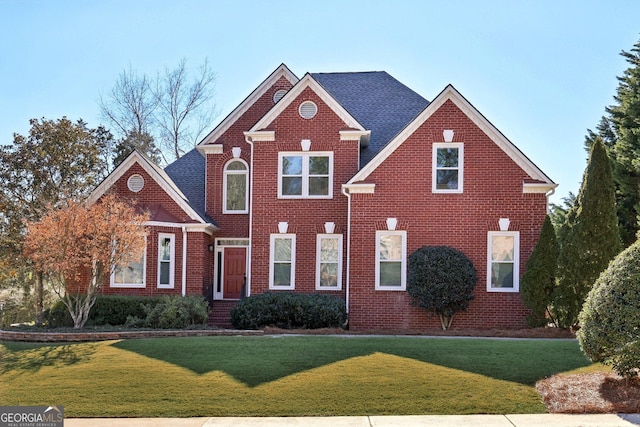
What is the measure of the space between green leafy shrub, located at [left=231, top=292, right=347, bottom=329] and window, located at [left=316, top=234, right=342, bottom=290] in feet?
6.86

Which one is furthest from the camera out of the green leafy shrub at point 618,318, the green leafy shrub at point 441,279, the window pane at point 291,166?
the window pane at point 291,166

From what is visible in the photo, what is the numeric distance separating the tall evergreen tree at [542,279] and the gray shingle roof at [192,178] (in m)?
11.0

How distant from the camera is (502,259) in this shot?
70.7 ft

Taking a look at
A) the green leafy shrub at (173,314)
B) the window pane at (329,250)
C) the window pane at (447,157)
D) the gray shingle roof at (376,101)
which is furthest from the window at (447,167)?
the green leafy shrub at (173,314)

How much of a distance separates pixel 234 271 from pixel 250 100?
627 centimetres

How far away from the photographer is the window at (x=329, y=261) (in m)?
23.4

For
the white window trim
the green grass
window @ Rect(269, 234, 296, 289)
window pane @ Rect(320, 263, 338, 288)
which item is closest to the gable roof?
the white window trim

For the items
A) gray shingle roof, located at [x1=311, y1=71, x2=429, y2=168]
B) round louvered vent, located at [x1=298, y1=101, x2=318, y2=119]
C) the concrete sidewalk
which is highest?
gray shingle roof, located at [x1=311, y1=71, x2=429, y2=168]

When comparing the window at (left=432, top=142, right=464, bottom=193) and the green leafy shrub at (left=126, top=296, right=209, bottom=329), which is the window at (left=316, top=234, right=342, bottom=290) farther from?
the green leafy shrub at (left=126, top=296, right=209, bottom=329)

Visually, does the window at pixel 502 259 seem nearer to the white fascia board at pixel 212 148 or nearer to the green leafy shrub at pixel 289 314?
the green leafy shrub at pixel 289 314

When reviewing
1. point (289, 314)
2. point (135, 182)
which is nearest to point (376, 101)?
point (135, 182)

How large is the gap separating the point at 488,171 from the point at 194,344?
10547 millimetres

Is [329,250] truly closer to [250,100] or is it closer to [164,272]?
[164,272]

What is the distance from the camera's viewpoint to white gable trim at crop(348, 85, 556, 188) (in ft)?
70.5
